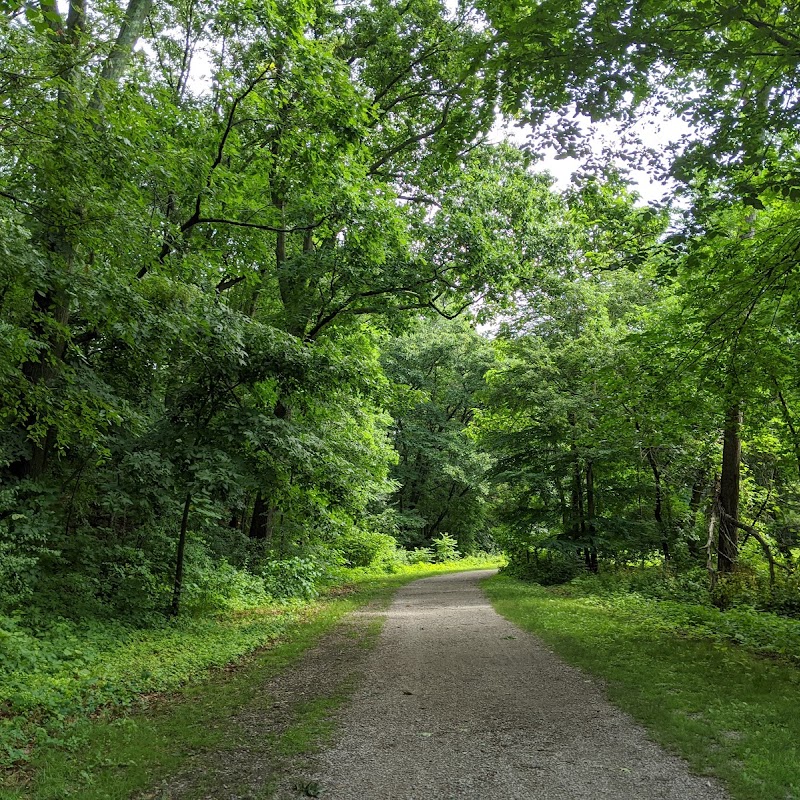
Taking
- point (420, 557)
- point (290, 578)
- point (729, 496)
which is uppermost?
point (729, 496)

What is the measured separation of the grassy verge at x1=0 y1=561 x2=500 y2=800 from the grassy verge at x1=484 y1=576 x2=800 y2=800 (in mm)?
2963

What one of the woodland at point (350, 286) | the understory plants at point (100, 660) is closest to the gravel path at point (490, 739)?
the understory plants at point (100, 660)

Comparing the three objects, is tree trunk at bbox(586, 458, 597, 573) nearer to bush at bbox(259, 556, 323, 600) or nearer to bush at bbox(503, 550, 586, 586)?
bush at bbox(503, 550, 586, 586)

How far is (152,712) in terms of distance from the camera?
551cm

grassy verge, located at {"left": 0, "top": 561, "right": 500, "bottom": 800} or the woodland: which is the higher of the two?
the woodland

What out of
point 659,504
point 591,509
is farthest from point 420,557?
point 659,504

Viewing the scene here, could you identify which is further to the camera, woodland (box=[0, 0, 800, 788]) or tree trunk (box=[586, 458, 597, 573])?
tree trunk (box=[586, 458, 597, 573])

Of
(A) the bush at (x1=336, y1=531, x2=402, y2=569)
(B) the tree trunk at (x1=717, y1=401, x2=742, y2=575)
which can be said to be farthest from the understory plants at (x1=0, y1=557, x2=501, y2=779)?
(A) the bush at (x1=336, y1=531, x2=402, y2=569)

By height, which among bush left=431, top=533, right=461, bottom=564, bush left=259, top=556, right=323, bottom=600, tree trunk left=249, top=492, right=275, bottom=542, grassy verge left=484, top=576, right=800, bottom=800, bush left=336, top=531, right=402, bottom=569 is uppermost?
tree trunk left=249, top=492, right=275, bottom=542

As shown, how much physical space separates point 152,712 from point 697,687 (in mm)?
5403

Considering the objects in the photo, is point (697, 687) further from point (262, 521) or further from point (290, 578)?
point (262, 521)

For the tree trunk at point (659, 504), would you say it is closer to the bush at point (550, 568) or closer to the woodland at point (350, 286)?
the woodland at point (350, 286)

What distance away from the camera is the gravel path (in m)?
3.85

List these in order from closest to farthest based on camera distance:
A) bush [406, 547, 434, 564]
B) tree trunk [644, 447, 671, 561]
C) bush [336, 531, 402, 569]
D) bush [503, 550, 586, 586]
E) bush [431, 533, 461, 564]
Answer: tree trunk [644, 447, 671, 561]
bush [503, 550, 586, 586]
bush [336, 531, 402, 569]
bush [406, 547, 434, 564]
bush [431, 533, 461, 564]
